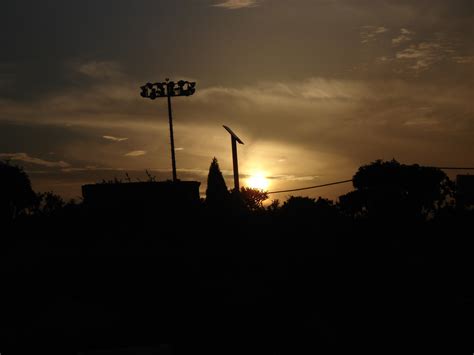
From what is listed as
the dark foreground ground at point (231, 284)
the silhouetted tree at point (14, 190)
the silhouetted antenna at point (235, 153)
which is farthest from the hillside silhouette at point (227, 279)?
the silhouetted tree at point (14, 190)

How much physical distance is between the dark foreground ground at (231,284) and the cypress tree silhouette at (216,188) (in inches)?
107

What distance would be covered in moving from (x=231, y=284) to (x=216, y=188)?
1141cm

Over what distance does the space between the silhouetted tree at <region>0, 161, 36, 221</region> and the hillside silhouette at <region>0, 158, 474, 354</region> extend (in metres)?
38.6

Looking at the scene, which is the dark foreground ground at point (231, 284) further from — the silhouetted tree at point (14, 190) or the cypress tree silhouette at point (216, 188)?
the silhouetted tree at point (14, 190)

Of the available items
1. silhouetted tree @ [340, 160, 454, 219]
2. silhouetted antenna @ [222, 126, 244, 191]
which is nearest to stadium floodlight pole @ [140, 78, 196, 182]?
silhouetted antenna @ [222, 126, 244, 191]

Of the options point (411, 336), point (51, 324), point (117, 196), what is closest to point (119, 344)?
point (51, 324)

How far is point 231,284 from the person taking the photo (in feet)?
83.4

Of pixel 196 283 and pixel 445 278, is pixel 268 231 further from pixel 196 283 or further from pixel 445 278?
pixel 445 278

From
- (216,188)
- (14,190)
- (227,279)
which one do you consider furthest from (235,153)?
(14,190)

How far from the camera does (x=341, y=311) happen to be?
23484 mm

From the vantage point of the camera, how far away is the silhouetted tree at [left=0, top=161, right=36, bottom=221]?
231ft

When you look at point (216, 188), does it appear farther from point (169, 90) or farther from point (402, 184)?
point (402, 184)

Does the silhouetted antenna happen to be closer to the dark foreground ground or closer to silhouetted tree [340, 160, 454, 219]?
the dark foreground ground

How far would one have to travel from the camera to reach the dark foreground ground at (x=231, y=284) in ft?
72.1
